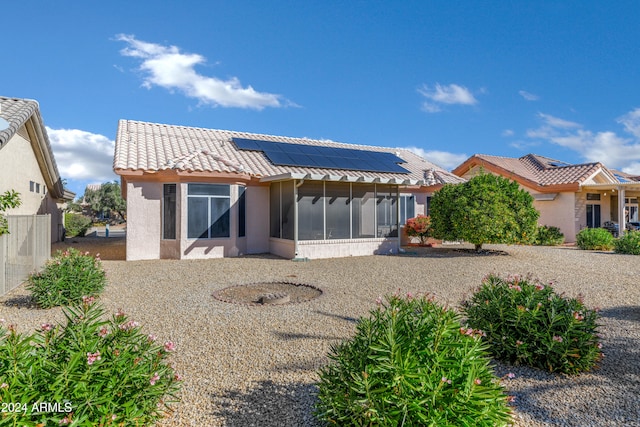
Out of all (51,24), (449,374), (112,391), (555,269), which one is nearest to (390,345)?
(449,374)

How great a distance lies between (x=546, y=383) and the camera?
Answer: 4.07 m

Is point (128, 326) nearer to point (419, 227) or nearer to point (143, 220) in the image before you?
point (143, 220)

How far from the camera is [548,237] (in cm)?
2022

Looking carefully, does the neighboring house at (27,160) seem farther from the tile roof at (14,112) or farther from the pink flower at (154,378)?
the pink flower at (154,378)

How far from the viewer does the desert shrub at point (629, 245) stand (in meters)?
15.2

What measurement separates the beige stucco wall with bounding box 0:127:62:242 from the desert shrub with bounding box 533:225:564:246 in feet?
76.6

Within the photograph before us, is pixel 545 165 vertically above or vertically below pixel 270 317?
above

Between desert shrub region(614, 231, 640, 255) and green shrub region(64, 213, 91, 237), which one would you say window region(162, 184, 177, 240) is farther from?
desert shrub region(614, 231, 640, 255)

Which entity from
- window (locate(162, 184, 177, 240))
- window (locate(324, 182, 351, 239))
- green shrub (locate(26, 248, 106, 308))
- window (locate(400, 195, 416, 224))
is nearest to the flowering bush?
window (locate(400, 195, 416, 224))

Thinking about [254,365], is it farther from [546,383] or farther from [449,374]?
[546,383]

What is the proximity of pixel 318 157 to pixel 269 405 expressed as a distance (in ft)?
51.2

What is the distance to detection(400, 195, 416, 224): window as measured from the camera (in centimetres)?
1827

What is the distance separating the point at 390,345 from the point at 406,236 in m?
15.9

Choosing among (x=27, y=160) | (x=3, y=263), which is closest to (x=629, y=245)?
(x=3, y=263)
